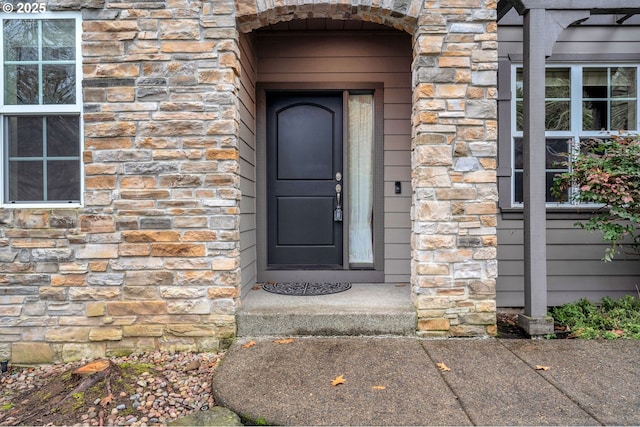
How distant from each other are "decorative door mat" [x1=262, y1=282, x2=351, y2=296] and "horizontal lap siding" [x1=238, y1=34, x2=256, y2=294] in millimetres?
222

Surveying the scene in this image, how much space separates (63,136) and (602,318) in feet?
14.6

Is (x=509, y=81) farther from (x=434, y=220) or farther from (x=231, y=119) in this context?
(x=231, y=119)

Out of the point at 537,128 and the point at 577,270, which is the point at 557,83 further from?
the point at 577,270

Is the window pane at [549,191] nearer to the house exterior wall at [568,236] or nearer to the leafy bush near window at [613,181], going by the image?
the house exterior wall at [568,236]

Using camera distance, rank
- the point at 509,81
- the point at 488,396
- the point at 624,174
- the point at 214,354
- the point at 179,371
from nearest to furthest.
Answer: the point at 488,396 < the point at 179,371 < the point at 214,354 < the point at 624,174 < the point at 509,81

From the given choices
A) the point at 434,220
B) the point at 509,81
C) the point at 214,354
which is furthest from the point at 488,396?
the point at 509,81

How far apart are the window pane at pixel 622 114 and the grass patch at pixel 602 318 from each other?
1692 millimetres

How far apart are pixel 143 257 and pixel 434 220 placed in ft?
7.11

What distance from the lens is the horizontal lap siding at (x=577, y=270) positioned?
3.83m

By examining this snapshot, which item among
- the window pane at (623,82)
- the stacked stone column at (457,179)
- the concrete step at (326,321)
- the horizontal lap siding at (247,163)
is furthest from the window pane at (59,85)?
the window pane at (623,82)

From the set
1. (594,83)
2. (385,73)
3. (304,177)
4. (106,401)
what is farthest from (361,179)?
(106,401)

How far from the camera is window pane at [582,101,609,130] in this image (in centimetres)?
391

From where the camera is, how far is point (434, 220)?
2945 mm

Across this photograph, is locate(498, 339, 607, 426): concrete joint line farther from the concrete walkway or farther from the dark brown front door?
the dark brown front door
